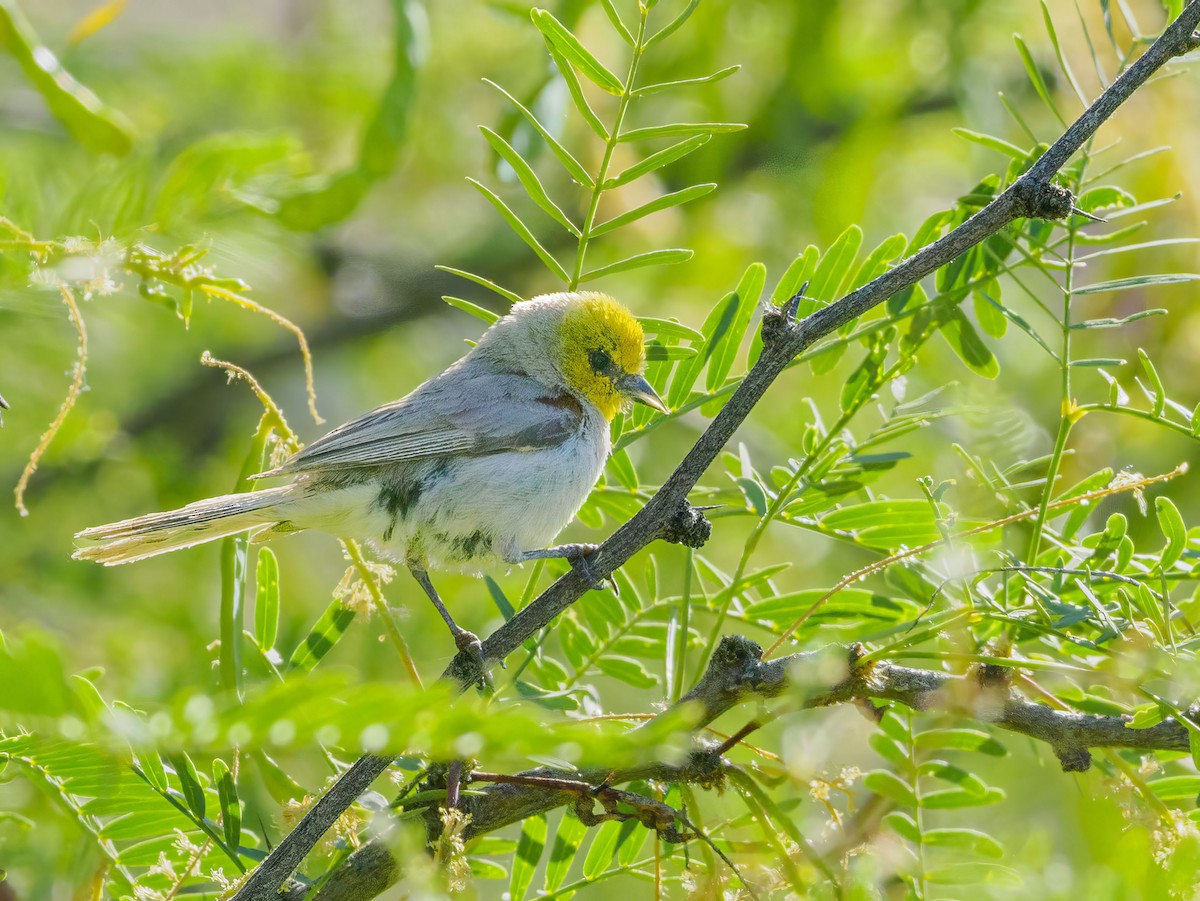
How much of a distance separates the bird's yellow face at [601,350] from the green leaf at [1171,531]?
4.08 ft

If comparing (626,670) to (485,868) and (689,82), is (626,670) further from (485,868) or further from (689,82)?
(689,82)

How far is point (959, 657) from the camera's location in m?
1.32

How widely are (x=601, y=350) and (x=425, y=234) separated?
2.67 m

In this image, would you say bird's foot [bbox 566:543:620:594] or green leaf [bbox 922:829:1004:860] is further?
green leaf [bbox 922:829:1004:860]

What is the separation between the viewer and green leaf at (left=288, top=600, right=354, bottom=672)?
1.83 metres

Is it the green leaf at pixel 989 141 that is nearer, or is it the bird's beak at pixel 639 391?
the green leaf at pixel 989 141

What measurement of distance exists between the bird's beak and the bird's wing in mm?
186

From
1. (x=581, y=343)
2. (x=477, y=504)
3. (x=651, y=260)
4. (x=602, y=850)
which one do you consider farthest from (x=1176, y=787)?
(x=581, y=343)

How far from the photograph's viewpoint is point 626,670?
198cm

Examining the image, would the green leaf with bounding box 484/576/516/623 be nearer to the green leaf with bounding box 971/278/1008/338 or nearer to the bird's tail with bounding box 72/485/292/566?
the bird's tail with bounding box 72/485/292/566

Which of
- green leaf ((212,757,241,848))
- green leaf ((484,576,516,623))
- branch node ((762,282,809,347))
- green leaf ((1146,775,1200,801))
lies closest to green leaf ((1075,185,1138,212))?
branch node ((762,282,809,347))

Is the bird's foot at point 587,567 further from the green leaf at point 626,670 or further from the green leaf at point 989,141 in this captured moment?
the green leaf at point 989,141

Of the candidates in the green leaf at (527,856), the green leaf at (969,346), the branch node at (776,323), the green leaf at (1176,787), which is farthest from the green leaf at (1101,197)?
the green leaf at (527,856)

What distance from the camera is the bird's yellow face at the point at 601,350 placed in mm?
2654
